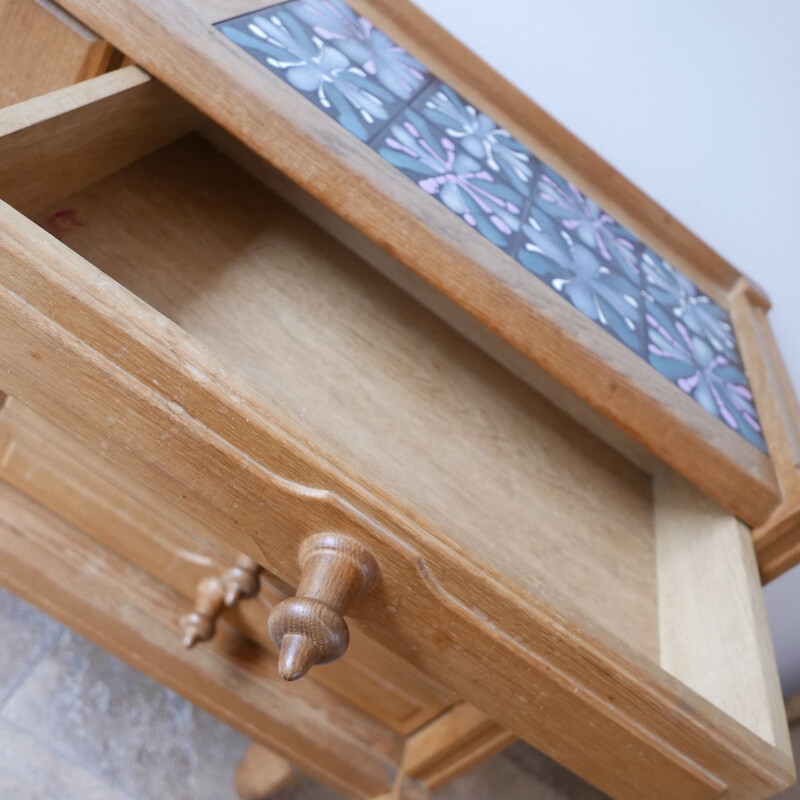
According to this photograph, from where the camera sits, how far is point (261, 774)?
0.85m

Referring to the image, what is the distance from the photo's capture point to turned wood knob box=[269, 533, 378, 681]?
32 cm

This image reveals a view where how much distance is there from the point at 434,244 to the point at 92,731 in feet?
2.41

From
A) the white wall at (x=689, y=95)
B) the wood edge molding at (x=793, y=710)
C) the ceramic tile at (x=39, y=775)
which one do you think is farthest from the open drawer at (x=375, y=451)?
the wood edge molding at (x=793, y=710)

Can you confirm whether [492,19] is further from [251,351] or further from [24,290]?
[24,290]

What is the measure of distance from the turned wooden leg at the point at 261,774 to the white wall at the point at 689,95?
0.77 meters

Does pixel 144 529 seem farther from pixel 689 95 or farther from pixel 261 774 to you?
pixel 689 95

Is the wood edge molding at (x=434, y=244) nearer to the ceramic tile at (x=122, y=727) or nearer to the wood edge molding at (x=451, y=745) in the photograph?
the wood edge molding at (x=451, y=745)

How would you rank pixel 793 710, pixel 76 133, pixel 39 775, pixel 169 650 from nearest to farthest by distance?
pixel 76 133, pixel 169 650, pixel 39 775, pixel 793 710

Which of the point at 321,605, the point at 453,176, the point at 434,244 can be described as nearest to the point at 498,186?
the point at 453,176

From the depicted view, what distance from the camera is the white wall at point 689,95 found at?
818 mm

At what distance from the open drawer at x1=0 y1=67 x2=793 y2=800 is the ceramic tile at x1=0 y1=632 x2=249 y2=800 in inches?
20.6

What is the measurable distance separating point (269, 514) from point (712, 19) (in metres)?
0.78

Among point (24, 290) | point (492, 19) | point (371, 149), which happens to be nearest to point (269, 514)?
point (24, 290)

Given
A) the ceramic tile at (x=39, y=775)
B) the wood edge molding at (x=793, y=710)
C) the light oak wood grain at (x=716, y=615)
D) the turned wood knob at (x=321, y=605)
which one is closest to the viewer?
the turned wood knob at (x=321, y=605)
